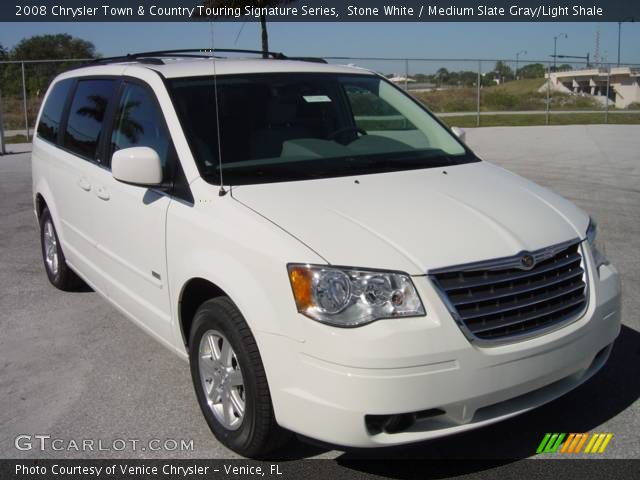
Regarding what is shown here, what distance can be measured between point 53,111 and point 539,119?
897 inches

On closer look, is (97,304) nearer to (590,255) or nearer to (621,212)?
(590,255)

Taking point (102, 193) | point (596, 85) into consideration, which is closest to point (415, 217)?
point (102, 193)

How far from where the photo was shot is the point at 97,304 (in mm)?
5770

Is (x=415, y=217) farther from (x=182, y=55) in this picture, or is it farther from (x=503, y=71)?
(x=503, y=71)

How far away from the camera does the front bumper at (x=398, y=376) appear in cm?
279

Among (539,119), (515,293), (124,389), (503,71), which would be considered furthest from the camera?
(539,119)

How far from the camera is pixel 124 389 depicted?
418 centimetres

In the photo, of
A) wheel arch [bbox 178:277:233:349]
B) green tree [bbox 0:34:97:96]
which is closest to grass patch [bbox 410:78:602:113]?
green tree [bbox 0:34:97:96]

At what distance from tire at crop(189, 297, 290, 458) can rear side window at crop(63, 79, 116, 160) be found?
6.46 ft

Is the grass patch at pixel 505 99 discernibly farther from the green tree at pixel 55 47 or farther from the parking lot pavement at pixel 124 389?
the green tree at pixel 55 47

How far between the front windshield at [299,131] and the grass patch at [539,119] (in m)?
19.2

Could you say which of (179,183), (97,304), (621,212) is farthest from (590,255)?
(621,212)

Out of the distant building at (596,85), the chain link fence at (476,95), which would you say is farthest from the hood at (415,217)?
the distant building at (596,85)

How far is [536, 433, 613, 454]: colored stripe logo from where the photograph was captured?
11.1 feet
